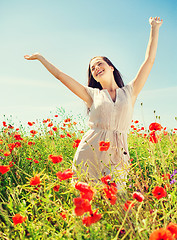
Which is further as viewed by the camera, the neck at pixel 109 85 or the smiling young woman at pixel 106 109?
the neck at pixel 109 85

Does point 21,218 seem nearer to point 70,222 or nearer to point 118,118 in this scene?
point 70,222

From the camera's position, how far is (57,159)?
1.53m

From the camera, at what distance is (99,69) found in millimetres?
2762

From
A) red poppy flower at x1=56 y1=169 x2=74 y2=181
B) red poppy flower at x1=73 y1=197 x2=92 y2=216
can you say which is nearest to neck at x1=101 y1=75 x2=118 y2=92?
red poppy flower at x1=56 y1=169 x2=74 y2=181

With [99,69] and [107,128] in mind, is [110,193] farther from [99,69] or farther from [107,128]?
[99,69]

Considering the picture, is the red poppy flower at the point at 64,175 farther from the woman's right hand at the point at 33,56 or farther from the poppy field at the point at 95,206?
the woman's right hand at the point at 33,56

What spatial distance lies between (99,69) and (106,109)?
546 mm

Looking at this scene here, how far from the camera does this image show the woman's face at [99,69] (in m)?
2.74

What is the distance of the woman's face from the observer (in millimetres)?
2740

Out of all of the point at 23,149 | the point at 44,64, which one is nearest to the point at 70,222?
the point at 44,64

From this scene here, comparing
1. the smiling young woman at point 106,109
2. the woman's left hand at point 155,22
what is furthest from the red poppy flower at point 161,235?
the woman's left hand at point 155,22

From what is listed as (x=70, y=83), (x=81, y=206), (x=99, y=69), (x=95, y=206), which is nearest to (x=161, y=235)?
(x=81, y=206)

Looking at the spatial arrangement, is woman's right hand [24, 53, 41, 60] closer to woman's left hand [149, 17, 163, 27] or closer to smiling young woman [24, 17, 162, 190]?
smiling young woman [24, 17, 162, 190]

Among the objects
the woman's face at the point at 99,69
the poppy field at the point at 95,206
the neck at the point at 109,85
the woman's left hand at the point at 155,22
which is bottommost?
the poppy field at the point at 95,206
